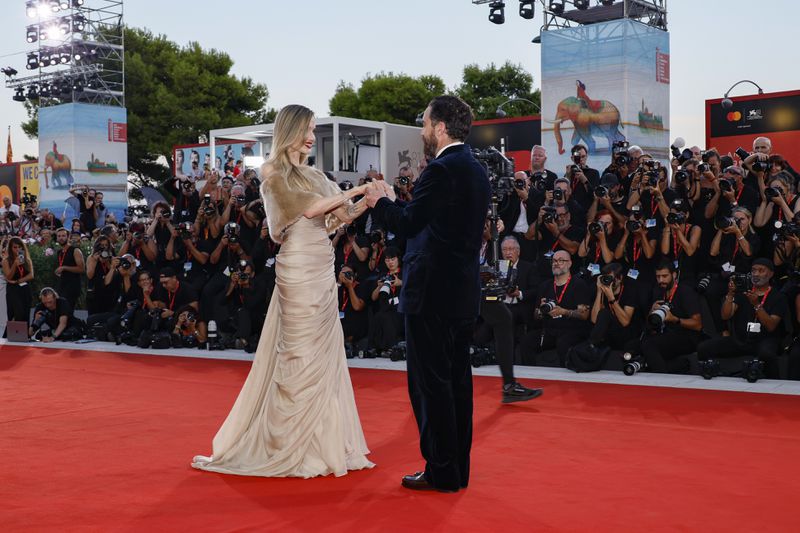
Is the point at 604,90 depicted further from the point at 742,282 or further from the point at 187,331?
the point at 742,282

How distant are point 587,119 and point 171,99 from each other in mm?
31710

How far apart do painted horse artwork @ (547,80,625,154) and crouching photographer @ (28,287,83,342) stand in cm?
1140

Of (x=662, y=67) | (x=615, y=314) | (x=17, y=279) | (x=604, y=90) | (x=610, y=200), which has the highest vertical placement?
(x=662, y=67)

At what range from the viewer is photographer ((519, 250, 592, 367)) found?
28.7 ft

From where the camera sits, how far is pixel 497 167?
23.0ft

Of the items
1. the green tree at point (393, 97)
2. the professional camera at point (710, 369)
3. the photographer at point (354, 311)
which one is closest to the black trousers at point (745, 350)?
the professional camera at point (710, 369)

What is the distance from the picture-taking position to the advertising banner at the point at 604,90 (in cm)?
Result: 1939

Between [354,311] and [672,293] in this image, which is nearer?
[672,293]

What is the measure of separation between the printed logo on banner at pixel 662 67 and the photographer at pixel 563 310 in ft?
42.0

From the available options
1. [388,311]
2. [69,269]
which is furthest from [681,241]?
[69,269]

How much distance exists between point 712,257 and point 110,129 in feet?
96.4

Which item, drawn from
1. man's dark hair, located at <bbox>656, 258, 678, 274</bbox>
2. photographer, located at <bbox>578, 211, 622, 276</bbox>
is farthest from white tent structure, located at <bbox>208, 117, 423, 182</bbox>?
man's dark hair, located at <bbox>656, 258, 678, 274</bbox>

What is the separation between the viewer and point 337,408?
4.70 metres

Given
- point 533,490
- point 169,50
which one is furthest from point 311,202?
point 169,50
